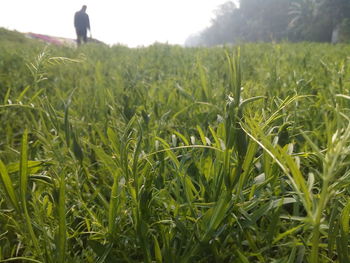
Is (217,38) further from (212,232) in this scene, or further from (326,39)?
(212,232)

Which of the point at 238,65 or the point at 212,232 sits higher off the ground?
the point at 238,65

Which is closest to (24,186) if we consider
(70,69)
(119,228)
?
(119,228)

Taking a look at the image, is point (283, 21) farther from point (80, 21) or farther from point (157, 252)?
point (157, 252)

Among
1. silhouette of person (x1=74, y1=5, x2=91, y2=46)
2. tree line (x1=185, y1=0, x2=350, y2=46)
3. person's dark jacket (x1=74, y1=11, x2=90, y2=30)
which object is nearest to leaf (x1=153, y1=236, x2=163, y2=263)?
silhouette of person (x1=74, y1=5, x2=91, y2=46)

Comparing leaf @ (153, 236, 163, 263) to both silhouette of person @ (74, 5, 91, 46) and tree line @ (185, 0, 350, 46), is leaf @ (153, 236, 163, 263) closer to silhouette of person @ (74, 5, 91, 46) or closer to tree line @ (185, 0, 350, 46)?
silhouette of person @ (74, 5, 91, 46)

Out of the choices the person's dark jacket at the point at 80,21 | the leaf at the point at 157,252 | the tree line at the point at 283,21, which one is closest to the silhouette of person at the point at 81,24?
the person's dark jacket at the point at 80,21

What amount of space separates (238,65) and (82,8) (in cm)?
1585

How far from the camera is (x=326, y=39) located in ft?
119

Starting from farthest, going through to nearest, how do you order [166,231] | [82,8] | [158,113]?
[82,8] < [158,113] < [166,231]

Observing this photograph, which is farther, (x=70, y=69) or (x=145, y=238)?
(x=70, y=69)

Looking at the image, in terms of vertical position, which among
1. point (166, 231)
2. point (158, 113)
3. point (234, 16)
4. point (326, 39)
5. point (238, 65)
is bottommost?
point (166, 231)

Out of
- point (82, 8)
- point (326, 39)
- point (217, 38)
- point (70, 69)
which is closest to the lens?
point (70, 69)

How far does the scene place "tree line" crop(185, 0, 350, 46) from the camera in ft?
109

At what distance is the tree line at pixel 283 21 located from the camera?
33094 mm
